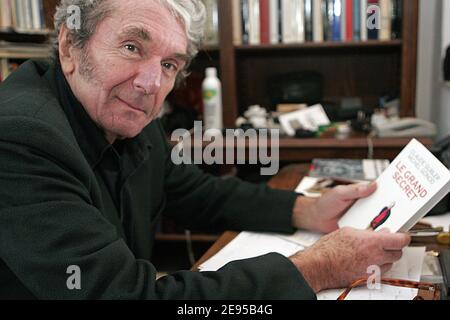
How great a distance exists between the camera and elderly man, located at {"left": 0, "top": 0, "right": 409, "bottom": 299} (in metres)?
0.64

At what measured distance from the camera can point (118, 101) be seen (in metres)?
0.88

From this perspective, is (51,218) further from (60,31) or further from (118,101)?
(60,31)

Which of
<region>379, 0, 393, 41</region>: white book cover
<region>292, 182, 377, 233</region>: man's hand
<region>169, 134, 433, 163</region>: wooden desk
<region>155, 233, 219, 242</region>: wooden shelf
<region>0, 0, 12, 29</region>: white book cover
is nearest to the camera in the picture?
<region>292, 182, 377, 233</region>: man's hand

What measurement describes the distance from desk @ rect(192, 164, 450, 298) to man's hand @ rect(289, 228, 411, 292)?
179mm

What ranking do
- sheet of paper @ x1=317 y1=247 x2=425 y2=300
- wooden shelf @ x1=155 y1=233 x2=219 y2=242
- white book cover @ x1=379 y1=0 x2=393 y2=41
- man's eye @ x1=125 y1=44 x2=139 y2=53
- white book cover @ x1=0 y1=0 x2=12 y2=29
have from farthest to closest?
wooden shelf @ x1=155 y1=233 x2=219 y2=242, white book cover @ x1=0 y1=0 x2=12 y2=29, white book cover @ x1=379 y1=0 x2=393 y2=41, man's eye @ x1=125 y1=44 x2=139 y2=53, sheet of paper @ x1=317 y1=247 x2=425 y2=300

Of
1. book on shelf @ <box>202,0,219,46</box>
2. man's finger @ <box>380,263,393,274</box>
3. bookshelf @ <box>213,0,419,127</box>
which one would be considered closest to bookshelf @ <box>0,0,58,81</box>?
book on shelf @ <box>202,0,219,46</box>

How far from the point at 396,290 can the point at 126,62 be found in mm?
582

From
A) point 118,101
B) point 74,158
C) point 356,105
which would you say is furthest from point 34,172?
point 356,105

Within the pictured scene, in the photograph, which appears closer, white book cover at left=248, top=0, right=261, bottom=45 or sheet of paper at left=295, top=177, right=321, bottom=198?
sheet of paper at left=295, top=177, right=321, bottom=198

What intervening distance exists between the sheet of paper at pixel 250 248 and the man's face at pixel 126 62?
0.29m

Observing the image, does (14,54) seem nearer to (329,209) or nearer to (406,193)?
(329,209)

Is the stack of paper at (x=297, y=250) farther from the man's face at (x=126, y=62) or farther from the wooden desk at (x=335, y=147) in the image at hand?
the wooden desk at (x=335, y=147)

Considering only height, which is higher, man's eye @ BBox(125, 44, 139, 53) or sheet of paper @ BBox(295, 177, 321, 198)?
man's eye @ BBox(125, 44, 139, 53)

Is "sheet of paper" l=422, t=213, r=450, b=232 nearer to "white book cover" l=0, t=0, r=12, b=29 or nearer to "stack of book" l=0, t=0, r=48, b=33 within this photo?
"stack of book" l=0, t=0, r=48, b=33
